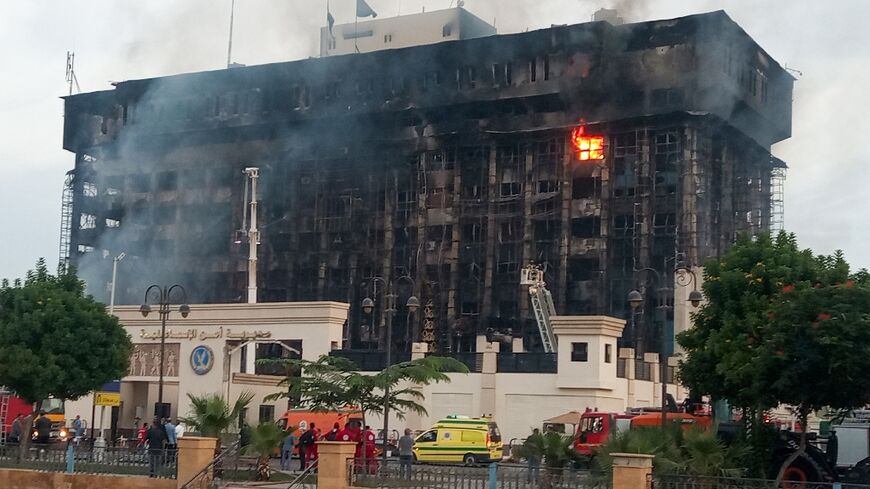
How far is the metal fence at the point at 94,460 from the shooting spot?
1291 inches

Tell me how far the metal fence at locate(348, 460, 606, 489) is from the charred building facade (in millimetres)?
49309

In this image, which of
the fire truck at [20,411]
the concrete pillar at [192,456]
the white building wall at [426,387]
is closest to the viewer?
the concrete pillar at [192,456]

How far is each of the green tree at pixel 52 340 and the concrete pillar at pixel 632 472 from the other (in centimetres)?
2251

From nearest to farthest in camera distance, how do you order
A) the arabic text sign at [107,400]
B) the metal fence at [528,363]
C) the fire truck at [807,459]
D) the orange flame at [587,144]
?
the fire truck at [807,459]
the arabic text sign at [107,400]
the metal fence at [528,363]
the orange flame at [587,144]

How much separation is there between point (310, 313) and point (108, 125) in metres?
53.3

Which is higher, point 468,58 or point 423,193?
point 468,58

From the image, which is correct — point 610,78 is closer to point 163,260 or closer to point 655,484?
point 163,260

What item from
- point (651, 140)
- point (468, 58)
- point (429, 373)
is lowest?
point (429, 373)

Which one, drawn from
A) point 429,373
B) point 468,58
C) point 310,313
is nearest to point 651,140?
point 468,58

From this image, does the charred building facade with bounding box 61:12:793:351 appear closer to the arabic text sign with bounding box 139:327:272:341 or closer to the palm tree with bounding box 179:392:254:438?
the arabic text sign with bounding box 139:327:272:341

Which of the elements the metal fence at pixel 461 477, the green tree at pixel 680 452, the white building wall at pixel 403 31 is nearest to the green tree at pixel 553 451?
the metal fence at pixel 461 477

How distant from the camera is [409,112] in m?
90.8

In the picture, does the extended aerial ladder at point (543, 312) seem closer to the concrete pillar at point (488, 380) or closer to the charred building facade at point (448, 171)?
the charred building facade at point (448, 171)

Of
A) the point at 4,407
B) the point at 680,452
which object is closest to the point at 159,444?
the point at 680,452
